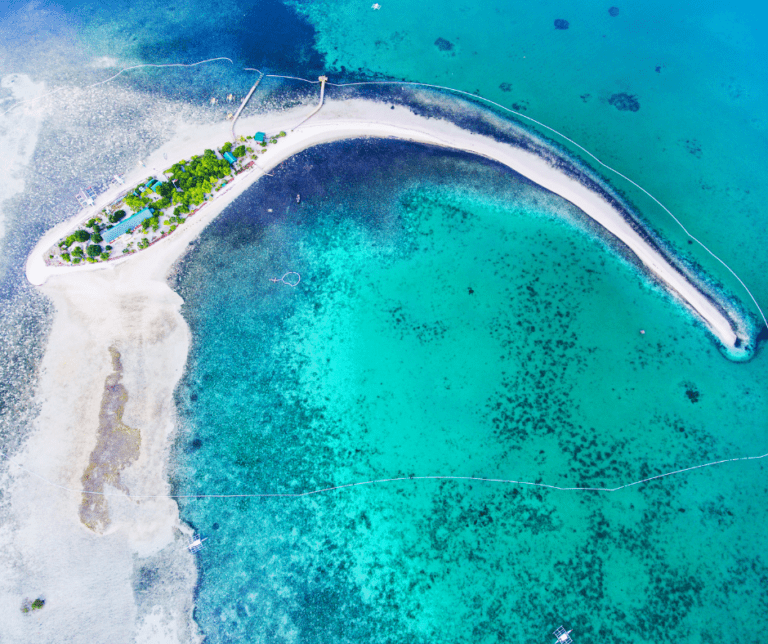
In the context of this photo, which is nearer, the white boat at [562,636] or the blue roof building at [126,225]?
the white boat at [562,636]

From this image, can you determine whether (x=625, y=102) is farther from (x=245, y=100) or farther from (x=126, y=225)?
(x=126, y=225)

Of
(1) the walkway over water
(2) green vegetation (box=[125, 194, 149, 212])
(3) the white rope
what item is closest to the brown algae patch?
(2) green vegetation (box=[125, 194, 149, 212])

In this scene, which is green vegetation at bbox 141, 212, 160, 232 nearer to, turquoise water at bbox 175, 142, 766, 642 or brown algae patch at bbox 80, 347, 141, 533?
turquoise water at bbox 175, 142, 766, 642

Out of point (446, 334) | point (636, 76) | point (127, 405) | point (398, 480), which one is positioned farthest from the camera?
point (636, 76)


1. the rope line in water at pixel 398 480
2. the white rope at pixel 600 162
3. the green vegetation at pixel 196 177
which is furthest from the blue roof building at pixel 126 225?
the white rope at pixel 600 162

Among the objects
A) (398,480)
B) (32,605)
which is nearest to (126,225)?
(32,605)

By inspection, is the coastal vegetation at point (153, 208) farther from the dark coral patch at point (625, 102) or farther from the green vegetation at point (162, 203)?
the dark coral patch at point (625, 102)
